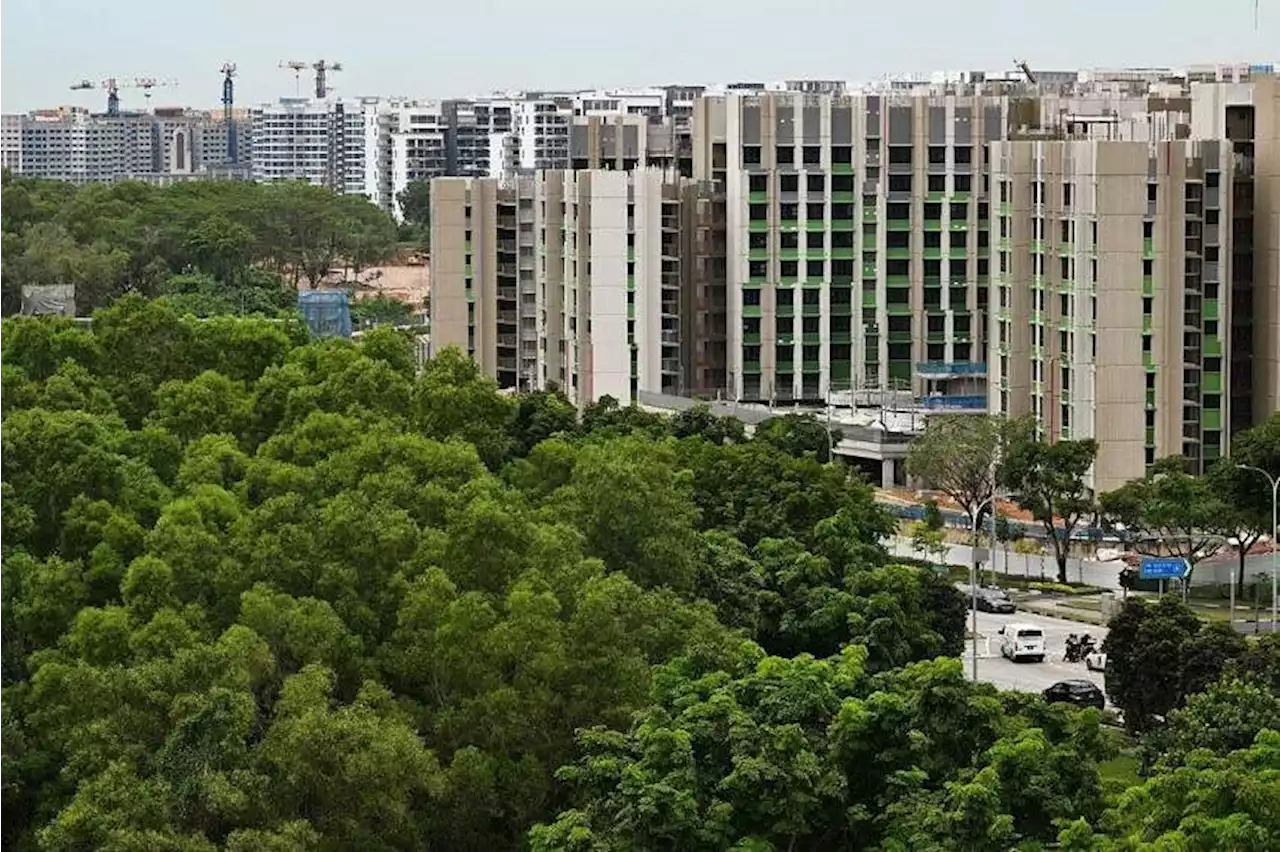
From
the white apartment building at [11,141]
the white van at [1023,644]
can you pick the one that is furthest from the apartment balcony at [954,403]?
the white apartment building at [11,141]

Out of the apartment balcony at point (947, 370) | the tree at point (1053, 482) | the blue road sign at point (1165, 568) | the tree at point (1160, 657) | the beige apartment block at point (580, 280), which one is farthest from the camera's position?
the apartment balcony at point (947, 370)

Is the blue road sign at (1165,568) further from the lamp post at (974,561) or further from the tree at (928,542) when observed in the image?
the tree at (928,542)

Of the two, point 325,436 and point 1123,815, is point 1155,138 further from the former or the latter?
point 1123,815

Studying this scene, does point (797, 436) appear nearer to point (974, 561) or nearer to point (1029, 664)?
point (974, 561)

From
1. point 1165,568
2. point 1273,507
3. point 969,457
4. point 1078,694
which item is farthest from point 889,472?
point 1078,694

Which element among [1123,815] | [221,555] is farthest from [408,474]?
[1123,815]

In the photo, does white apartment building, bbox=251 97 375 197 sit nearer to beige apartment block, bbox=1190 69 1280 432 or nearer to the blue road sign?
beige apartment block, bbox=1190 69 1280 432
